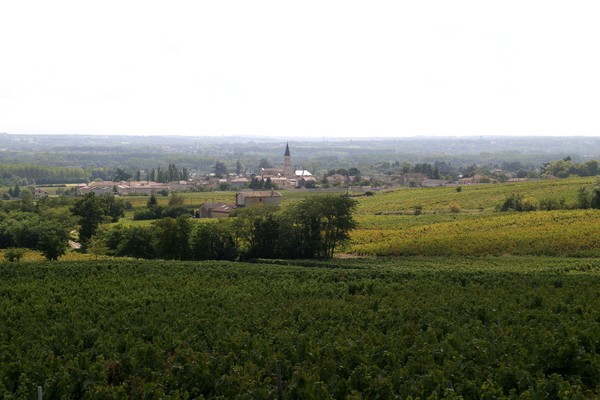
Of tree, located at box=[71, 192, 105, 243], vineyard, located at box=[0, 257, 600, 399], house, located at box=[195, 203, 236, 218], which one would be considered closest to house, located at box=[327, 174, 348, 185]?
house, located at box=[195, 203, 236, 218]

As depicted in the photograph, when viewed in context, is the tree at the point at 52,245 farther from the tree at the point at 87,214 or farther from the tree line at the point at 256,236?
the tree at the point at 87,214

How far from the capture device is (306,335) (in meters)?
24.6

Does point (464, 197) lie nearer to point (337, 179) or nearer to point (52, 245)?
point (52, 245)

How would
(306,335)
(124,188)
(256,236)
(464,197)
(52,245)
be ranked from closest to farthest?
(306,335) < (52,245) < (256,236) < (464,197) < (124,188)

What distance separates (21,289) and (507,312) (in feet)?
88.5

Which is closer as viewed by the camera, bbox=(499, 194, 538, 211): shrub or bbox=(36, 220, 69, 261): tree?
bbox=(36, 220, 69, 261): tree

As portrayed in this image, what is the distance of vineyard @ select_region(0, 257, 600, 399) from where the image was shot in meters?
19.2

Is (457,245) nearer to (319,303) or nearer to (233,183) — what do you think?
(319,303)

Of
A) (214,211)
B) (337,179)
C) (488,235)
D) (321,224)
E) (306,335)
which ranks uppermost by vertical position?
(306,335)

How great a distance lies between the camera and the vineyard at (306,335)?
63.0 feet

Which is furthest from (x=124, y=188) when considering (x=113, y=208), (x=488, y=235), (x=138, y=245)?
(x=488, y=235)

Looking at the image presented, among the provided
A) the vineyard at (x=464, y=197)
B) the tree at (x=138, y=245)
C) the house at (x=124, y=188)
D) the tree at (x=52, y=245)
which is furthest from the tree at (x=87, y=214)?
the house at (x=124, y=188)

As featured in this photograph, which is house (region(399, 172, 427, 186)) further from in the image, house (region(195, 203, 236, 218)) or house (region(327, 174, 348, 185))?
house (region(195, 203, 236, 218))

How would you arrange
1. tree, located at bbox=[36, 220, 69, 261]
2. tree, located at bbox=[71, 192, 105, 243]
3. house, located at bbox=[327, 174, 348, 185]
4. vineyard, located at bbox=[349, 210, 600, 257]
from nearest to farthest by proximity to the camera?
vineyard, located at bbox=[349, 210, 600, 257] → tree, located at bbox=[36, 220, 69, 261] → tree, located at bbox=[71, 192, 105, 243] → house, located at bbox=[327, 174, 348, 185]
